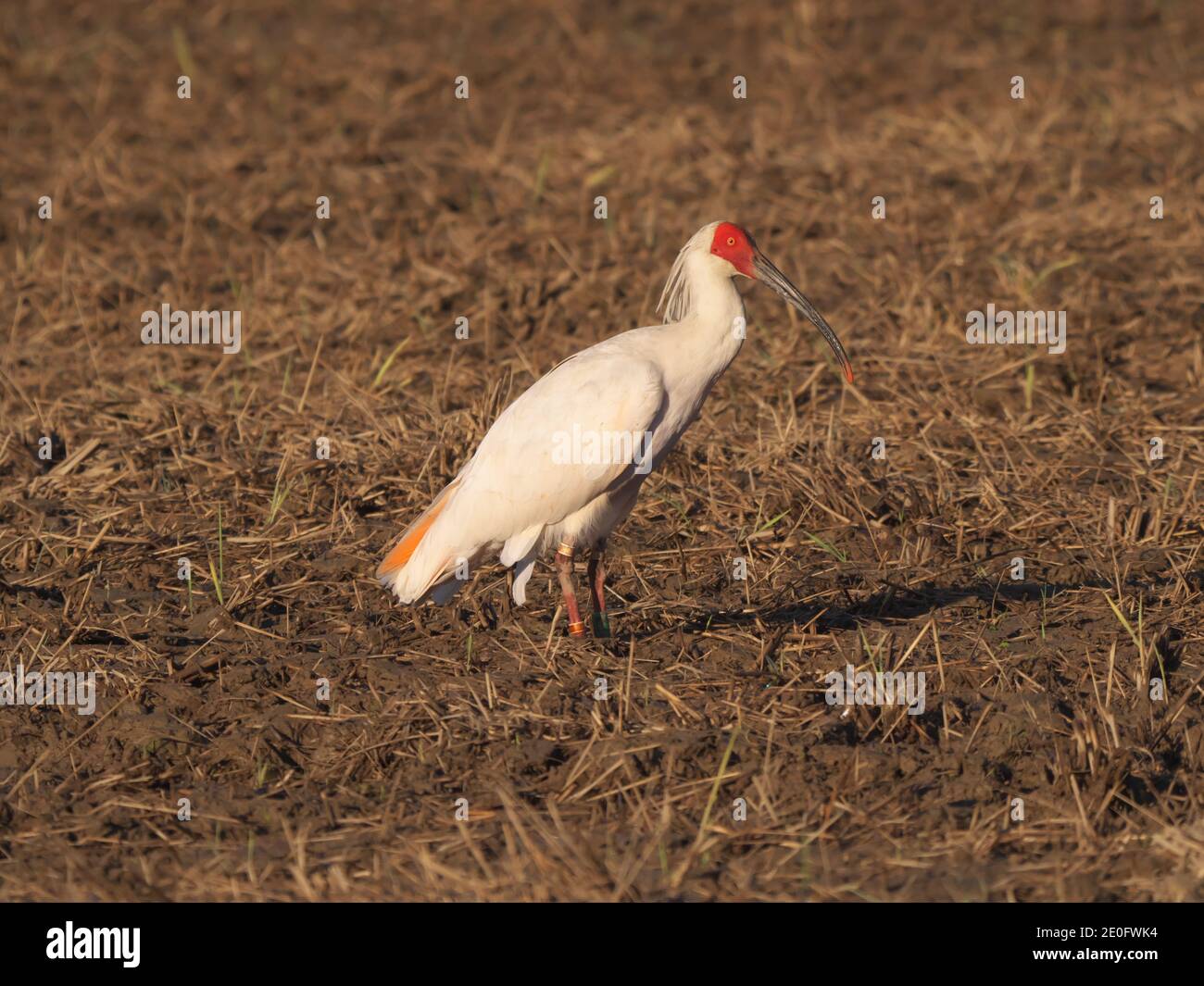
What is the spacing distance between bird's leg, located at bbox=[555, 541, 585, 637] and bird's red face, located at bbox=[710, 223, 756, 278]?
3.93 ft

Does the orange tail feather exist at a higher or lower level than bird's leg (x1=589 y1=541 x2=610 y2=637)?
higher

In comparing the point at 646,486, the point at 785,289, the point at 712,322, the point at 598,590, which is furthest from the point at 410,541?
the point at 785,289

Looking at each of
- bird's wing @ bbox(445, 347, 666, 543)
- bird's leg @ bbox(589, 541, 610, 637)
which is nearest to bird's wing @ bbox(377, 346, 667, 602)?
bird's wing @ bbox(445, 347, 666, 543)

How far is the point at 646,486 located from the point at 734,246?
1.65 meters

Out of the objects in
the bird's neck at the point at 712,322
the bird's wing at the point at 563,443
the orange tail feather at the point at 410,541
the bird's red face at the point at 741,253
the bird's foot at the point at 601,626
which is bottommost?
the bird's foot at the point at 601,626

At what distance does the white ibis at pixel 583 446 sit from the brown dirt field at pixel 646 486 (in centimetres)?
30

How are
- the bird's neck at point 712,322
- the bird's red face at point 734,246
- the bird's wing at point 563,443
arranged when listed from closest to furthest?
the bird's wing at point 563,443
the bird's neck at point 712,322
the bird's red face at point 734,246

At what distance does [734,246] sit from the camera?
253 inches

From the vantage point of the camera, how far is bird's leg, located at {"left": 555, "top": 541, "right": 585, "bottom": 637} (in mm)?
6334

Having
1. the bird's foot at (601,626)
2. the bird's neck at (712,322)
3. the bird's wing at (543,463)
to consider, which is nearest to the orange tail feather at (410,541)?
the bird's wing at (543,463)

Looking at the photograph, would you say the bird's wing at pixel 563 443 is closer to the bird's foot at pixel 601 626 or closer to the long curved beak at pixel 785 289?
the bird's foot at pixel 601 626

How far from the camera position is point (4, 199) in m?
12.0

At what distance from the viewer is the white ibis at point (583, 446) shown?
20.3 feet

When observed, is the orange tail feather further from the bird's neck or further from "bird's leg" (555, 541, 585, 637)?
the bird's neck
